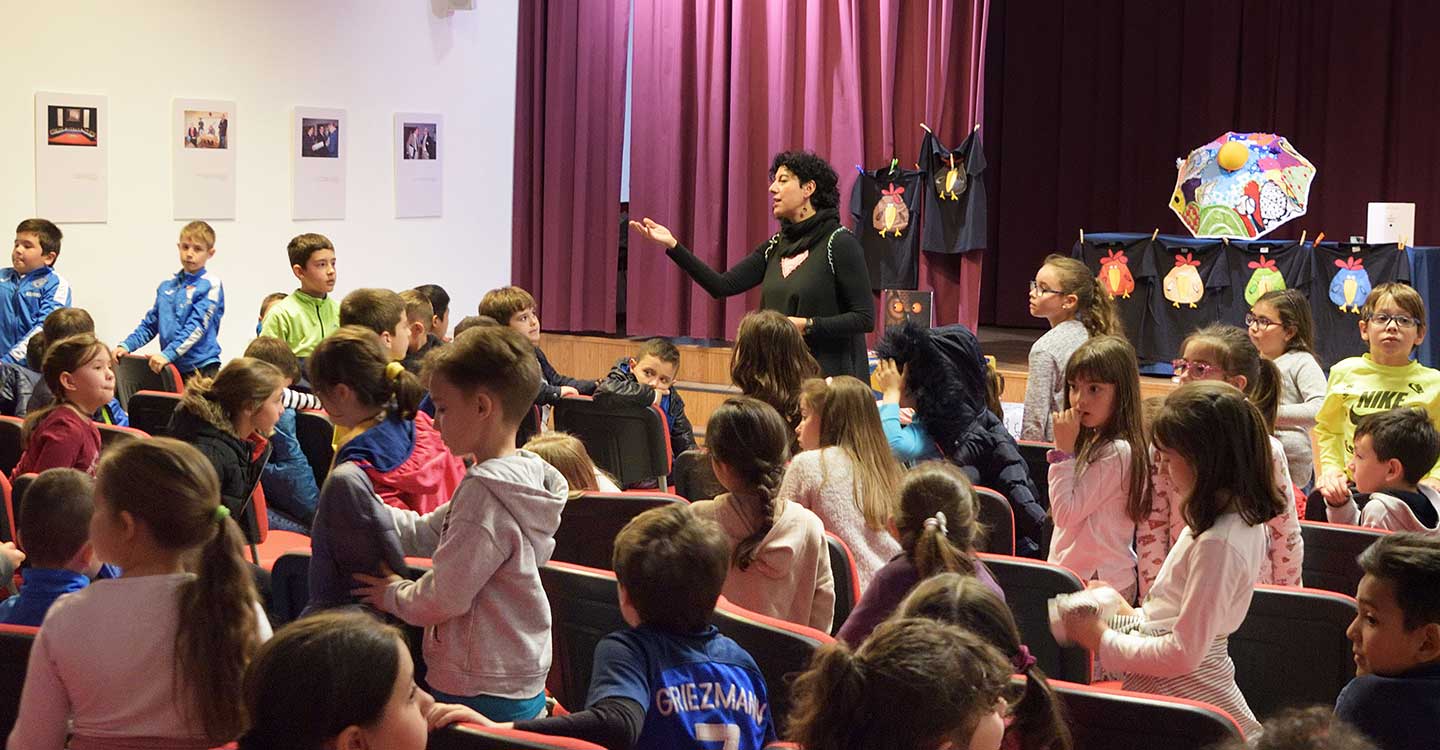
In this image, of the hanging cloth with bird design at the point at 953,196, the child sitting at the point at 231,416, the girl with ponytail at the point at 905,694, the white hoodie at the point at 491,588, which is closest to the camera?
the girl with ponytail at the point at 905,694

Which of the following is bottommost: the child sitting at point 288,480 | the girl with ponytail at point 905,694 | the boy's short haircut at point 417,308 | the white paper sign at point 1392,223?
the child sitting at point 288,480

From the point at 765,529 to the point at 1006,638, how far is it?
1051mm

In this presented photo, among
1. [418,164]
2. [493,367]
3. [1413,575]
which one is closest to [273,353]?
[493,367]

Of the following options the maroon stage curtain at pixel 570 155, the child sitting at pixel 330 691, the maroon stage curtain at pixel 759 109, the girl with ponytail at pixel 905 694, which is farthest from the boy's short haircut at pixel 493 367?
the maroon stage curtain at pixel 570 155

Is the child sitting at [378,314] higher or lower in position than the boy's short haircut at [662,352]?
higher

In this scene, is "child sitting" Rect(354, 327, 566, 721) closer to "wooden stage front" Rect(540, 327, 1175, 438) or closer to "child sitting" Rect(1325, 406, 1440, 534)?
"child sitting" Rect(1325, 406, 1440, 534)

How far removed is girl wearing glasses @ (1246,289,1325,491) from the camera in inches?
189

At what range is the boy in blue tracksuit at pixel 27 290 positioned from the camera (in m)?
7.17

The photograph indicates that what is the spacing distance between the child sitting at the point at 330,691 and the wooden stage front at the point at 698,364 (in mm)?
→ 7035

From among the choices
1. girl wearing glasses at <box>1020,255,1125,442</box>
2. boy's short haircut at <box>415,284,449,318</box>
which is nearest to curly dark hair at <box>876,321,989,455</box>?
girl wearing glasses at <box>1020,255,1125,442</box>

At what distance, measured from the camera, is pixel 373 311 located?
4.54m

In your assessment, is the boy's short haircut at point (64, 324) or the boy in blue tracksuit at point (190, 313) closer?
the boy's short haircut at point (64, 324)

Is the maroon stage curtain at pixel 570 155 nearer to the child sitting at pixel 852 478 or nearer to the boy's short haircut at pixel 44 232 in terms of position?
the boy's short haircut at pixel 44 232

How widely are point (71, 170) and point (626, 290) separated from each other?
405 centimetres
